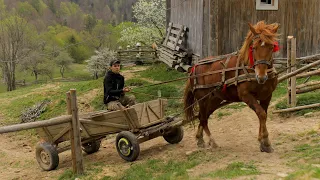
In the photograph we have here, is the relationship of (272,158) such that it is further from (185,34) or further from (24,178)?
(185,34)

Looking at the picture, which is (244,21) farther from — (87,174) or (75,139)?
(87,174)

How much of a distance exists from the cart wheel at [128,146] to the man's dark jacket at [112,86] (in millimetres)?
1034

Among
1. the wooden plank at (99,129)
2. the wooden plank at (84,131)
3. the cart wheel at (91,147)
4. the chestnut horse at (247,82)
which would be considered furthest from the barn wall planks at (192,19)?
the wooden plank at (84,131)

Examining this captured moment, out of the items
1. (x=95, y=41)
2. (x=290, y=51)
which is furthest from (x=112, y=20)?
(x=290, y=51)

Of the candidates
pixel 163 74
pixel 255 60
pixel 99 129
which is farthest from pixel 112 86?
pixel 163 74

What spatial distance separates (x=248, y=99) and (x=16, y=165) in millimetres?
6496

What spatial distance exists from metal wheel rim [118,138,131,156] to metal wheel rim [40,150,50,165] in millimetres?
1721

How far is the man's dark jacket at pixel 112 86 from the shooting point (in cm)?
868

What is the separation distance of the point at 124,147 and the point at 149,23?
93.6ft

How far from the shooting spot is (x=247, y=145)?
8227mm

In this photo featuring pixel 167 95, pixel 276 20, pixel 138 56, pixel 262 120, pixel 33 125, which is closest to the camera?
pixel 33 125

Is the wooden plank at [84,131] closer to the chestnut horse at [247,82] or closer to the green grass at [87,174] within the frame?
the green grass at [87,174]

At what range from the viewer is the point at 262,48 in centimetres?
667

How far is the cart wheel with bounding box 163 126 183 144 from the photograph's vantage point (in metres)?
9.27
